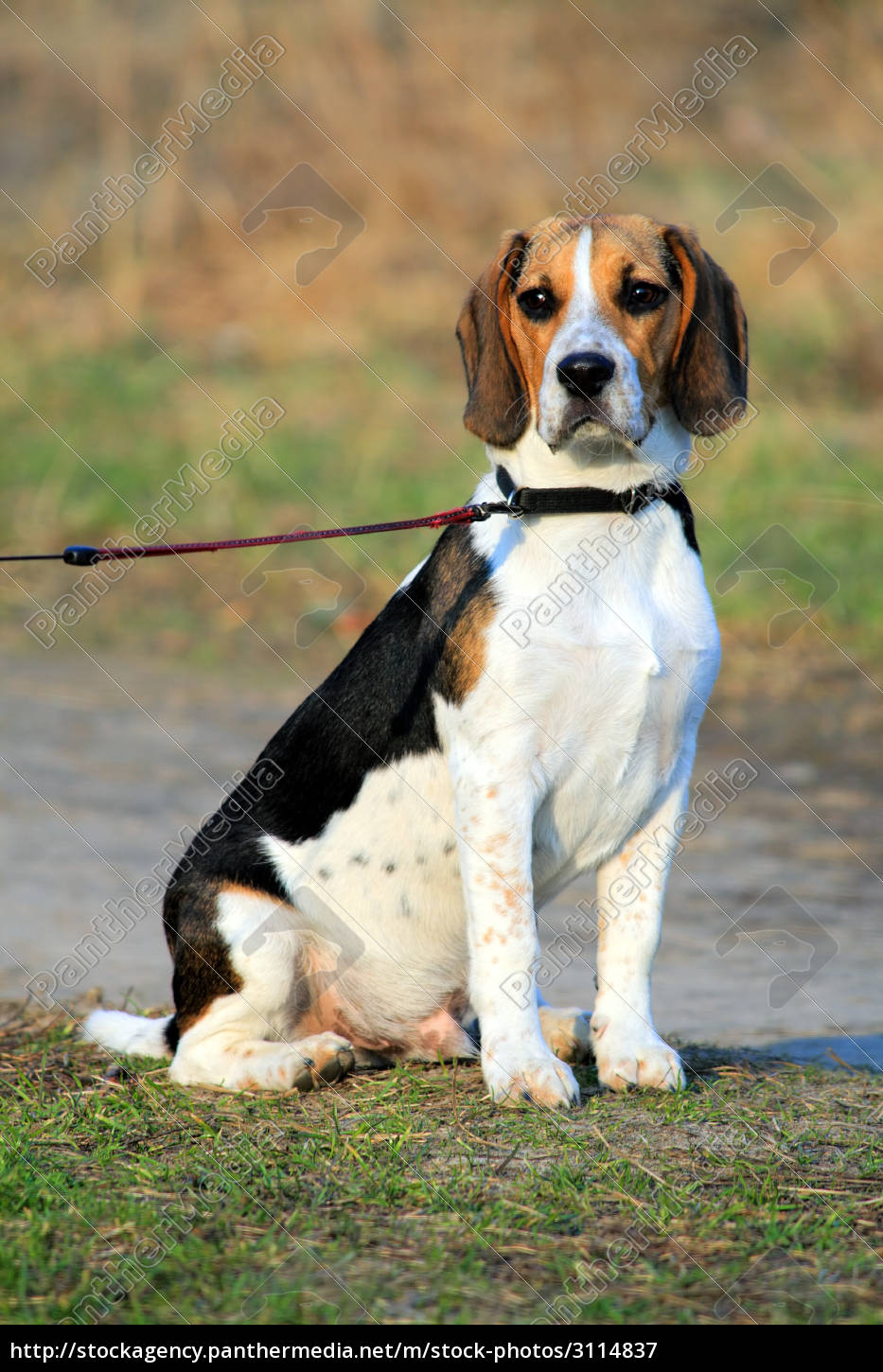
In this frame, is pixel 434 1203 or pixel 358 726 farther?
pixel 358 726

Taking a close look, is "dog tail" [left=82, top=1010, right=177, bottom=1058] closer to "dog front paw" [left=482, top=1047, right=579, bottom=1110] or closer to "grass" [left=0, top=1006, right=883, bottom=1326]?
"grass" [left=0, top=1006, right=883, bottom=1326]

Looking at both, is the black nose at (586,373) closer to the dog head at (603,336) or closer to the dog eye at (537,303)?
the dog head at (603,336)

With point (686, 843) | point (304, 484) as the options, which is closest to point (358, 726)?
point (686, 843)

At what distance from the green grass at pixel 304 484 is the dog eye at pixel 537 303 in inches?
208

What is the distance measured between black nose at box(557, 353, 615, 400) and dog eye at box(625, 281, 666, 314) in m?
0.25

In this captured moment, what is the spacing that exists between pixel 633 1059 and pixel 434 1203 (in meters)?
0.85

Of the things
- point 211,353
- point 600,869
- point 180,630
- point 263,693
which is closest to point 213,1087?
point 600,869

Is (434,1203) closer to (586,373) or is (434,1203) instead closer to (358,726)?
(358,726)

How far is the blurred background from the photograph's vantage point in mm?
7641

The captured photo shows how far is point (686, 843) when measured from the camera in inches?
253

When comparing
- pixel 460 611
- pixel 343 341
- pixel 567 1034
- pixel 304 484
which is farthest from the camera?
pixel 343 341

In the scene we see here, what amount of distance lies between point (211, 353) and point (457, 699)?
1042cm

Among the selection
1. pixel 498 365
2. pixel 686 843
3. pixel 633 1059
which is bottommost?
pixel 633 1059

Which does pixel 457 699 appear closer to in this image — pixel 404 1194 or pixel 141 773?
pixel 404 1194
